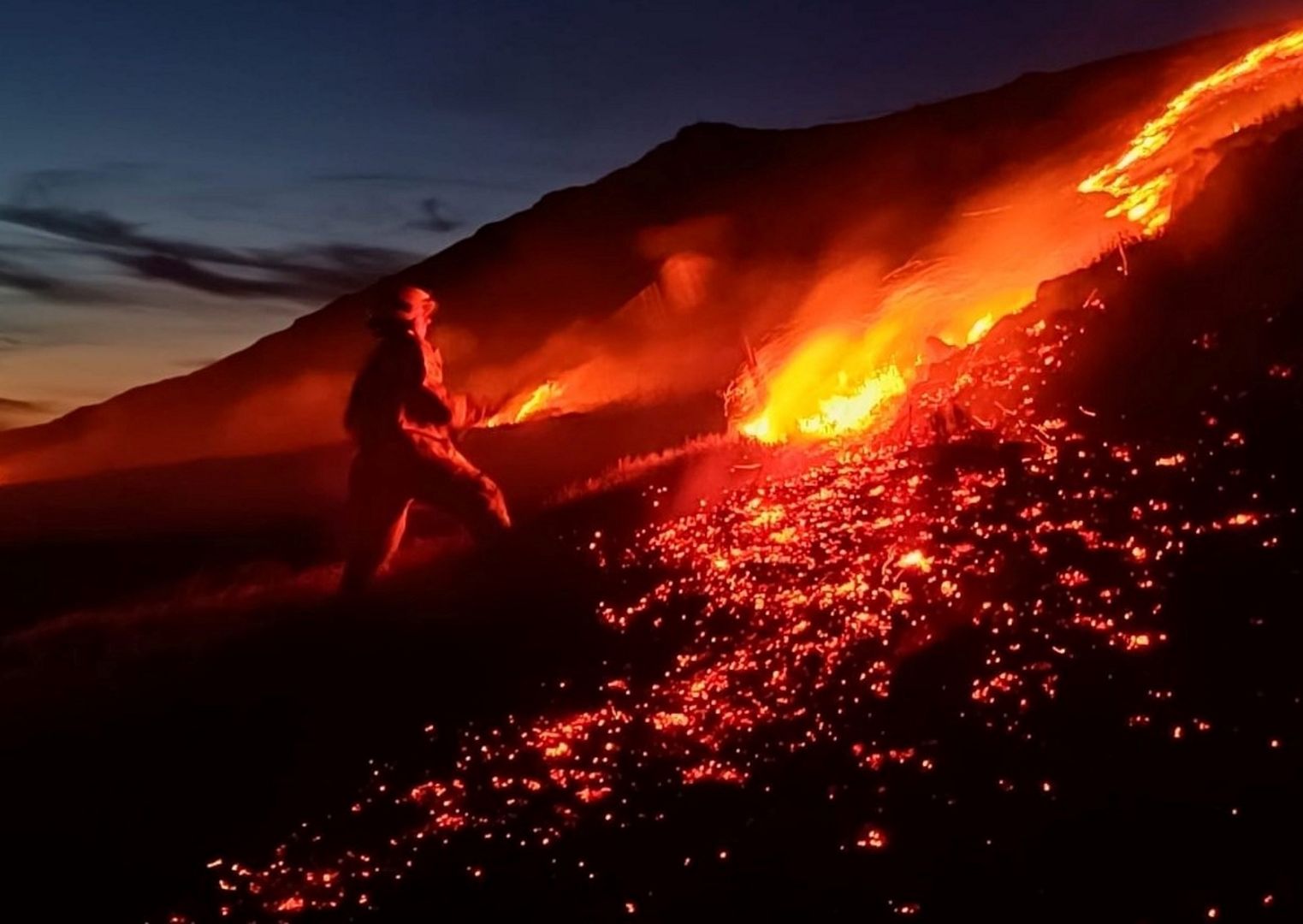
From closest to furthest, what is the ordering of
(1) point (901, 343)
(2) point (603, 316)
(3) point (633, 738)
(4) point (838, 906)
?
(4) point (838, 906)
(3) point (633, 738)
(1) point (901, 343)
(2) point (603, 316)

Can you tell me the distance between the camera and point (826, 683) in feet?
23.3

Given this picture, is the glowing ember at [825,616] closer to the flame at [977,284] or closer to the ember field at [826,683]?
the ember field at [826,683]

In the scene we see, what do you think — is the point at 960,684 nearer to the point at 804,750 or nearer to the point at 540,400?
the point at 804,750

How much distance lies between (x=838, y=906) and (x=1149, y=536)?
10.9ft

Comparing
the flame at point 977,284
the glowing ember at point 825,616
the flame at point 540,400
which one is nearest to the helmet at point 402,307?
the glowing ember at point 825,616

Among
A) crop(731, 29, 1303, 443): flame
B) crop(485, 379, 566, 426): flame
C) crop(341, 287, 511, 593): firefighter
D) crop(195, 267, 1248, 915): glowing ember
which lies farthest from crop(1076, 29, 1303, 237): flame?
crop(341, 287, 511, 593): firefighter

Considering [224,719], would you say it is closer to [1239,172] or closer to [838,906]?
[838,906]

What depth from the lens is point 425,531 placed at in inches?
471

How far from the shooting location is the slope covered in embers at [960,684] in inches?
221

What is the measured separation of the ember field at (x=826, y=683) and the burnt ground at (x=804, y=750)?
0.07 feet

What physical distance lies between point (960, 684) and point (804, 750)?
2.91ft

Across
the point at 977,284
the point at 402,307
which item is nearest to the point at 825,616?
the point at 402,307

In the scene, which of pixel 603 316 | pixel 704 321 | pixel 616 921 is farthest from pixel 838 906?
pixel 603 316

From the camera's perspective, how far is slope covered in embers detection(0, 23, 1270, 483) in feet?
53.5
